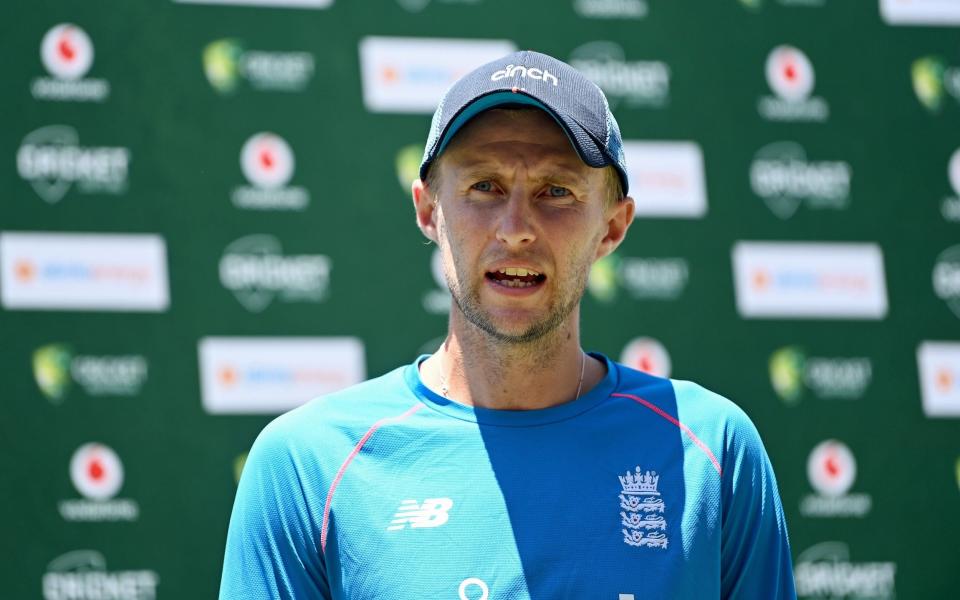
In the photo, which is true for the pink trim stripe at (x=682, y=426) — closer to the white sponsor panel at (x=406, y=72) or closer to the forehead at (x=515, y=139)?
the forehead at (x=515, y=139)

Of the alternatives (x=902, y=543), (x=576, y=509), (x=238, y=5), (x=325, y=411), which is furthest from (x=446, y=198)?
(x=902, y=543)

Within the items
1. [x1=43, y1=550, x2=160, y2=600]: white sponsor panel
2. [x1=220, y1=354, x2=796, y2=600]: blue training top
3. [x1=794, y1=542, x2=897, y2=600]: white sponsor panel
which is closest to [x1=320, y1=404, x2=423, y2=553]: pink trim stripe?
[x1=220, y1=354, x2=796, y2=600]: blue training top

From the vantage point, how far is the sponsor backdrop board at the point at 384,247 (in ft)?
12.1

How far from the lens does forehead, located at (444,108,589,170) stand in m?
1.67

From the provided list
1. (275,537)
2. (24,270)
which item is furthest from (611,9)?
(275,537)

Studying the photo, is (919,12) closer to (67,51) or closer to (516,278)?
(67,51)

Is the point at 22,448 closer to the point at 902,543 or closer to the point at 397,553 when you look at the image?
the point at 397,553

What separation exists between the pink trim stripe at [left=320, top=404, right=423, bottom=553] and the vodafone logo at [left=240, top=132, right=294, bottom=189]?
7.59 ft

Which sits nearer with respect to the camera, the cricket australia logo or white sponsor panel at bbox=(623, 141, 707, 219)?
the cricket australia logo

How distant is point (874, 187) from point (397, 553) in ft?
10.4

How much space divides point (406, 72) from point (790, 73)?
136 centimetres

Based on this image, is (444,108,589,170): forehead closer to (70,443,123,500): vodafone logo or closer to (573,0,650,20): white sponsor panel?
(70,443,123,500): vodafone logo

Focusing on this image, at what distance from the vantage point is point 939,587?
407 cm

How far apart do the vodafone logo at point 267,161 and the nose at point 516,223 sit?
2351mm
